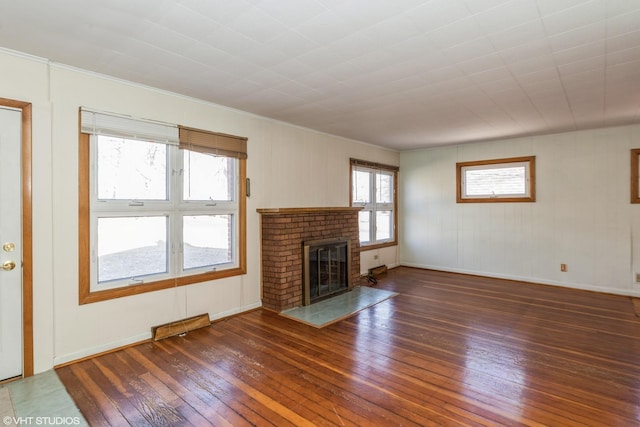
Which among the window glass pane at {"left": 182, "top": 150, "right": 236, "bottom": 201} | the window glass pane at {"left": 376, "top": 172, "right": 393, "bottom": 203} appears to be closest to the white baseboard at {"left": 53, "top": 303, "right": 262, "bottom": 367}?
the window glass pane at {"left": 182, "top": 150, "right": 236, "bottom": 201}

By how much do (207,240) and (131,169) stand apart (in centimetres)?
108

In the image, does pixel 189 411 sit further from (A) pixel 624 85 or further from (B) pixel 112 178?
(A) pixel 624 85

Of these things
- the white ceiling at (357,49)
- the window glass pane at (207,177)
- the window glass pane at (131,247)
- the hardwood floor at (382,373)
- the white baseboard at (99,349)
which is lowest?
the hardwood floor at (382,373)

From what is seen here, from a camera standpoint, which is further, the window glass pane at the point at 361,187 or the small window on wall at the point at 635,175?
the window glass pane at the point at 361,187

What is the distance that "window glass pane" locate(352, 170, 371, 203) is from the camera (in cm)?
598

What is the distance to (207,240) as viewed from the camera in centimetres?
376

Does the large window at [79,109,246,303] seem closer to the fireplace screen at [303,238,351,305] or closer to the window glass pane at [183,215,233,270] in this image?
the window glass pane at [183,215,233,270]

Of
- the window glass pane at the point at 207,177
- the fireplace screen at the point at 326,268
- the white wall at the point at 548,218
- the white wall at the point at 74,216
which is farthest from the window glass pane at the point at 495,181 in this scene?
the window glass pane at the point at 207,177

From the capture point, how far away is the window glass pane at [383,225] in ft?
21.4

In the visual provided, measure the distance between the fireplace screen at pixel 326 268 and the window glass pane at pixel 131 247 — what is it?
1750 millimetres

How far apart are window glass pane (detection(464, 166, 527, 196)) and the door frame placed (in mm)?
6166

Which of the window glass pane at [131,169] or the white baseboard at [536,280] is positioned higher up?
the window glass pane at [131,169]

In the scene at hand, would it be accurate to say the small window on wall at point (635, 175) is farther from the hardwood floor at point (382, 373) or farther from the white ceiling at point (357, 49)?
the hardwood floor at point (382, 373)

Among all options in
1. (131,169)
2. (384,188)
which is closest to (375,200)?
(384,188)
